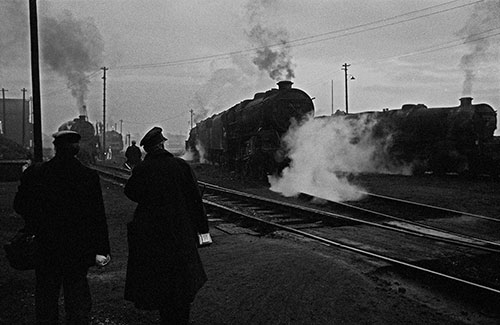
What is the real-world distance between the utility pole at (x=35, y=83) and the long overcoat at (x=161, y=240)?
777cm

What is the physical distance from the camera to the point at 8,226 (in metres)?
9.73

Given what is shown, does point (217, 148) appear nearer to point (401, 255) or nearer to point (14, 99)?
point (401, 255)

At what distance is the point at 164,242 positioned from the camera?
353 cm

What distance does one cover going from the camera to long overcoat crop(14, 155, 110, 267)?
3506mm

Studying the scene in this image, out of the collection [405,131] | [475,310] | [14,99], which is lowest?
[475,310]

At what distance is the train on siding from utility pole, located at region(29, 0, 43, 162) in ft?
27.4

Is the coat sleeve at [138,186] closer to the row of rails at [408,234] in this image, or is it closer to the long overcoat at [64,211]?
the long overcoat at [64,211]

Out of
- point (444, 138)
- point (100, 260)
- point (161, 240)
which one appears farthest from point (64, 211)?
point (444, 138)

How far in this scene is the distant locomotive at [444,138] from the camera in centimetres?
1989

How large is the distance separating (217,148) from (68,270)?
72.0 ft

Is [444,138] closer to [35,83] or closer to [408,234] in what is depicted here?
[408,234]

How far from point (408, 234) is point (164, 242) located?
609 cm

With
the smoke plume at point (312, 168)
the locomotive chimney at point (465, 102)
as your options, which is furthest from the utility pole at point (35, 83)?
the locomotive chimney at point (465, 102)

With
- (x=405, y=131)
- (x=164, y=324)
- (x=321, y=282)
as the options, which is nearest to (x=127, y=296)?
(x=164, y=324)
